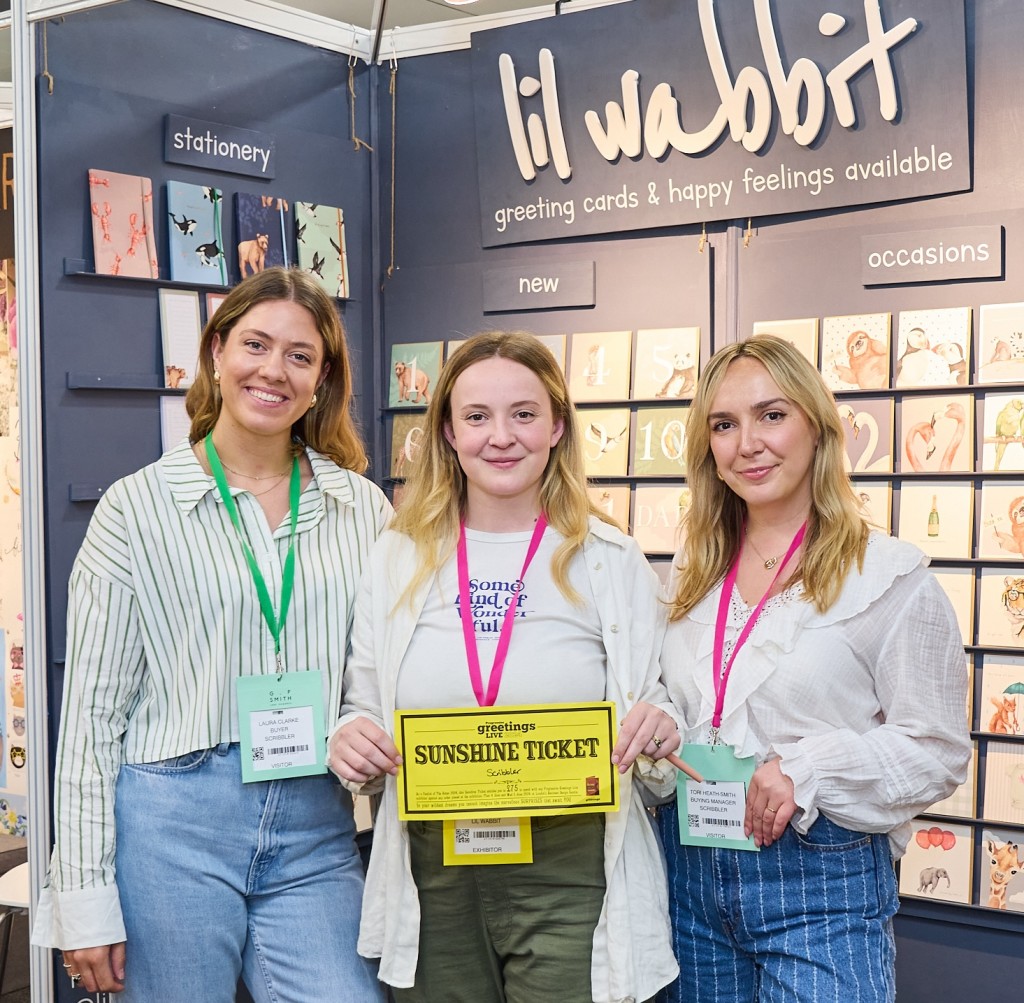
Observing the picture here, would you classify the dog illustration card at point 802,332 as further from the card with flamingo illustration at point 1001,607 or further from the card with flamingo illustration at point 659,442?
the card with flamingo illustration at point 1001,607

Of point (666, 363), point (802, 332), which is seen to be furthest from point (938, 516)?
point (666, 363)

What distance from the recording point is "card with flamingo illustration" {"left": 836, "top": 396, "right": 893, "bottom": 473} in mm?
3674

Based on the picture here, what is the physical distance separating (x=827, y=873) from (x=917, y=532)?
1.94 metres

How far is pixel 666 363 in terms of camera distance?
3.96 m

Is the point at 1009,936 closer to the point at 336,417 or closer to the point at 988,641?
the point at 988,641

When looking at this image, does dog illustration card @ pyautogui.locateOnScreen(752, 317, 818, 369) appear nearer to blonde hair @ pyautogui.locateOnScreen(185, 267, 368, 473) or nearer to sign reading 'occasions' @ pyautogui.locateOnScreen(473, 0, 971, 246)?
sign reading 'occasions' @ pyautogui.locateOnScreen(473, 0, 971, 246)

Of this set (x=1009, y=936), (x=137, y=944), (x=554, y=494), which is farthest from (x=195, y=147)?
(x=1009, y=936)

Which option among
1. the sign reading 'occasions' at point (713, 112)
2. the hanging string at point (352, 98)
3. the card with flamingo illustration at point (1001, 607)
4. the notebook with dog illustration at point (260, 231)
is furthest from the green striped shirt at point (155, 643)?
the hanging string at point (352, 98)

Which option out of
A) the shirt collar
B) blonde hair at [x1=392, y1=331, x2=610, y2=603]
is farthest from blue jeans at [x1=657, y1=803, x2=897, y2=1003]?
the shirt collar

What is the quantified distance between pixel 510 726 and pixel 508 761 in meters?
0.06

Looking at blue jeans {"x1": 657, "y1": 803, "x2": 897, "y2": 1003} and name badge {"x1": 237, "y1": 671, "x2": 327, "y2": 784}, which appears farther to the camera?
name badge {"x1": 237, "y1": 671, "x2": 327, "y2": 784}

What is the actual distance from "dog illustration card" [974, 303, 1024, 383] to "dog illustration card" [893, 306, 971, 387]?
42 millimetres

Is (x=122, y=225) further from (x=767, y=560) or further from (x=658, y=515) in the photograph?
(x=767, y=560)

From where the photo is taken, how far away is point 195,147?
12.2ft
